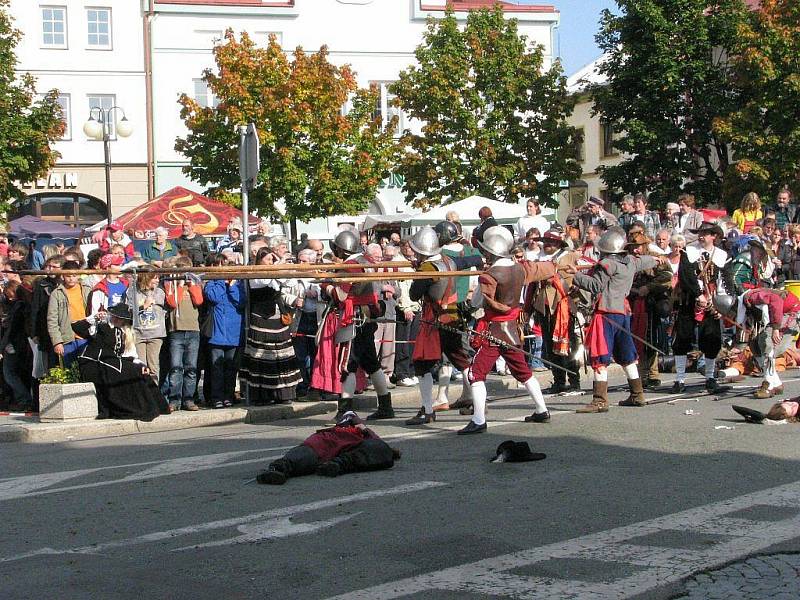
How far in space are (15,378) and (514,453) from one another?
7534 mm

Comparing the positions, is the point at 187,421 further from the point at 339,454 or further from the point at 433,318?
the point at 339,454

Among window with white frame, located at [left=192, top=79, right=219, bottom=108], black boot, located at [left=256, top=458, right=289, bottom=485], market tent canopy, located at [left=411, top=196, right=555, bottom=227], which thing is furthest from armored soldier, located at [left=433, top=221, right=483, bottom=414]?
window with white frame, located at [left=192, top=79, right=219, bottom=108]

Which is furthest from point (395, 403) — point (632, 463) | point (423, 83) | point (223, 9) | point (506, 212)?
point (223, 9)

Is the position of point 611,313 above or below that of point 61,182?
below

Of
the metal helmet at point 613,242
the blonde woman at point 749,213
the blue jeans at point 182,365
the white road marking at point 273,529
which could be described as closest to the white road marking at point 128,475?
the white road marking at point 273,529

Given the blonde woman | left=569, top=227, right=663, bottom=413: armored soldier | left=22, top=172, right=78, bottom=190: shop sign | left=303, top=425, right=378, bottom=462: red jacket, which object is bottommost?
left=303, top=425, right=378, bottom=462: red jacket

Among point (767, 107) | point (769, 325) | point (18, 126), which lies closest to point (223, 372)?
point (769, 325)

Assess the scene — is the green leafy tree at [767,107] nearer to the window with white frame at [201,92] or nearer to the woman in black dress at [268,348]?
the window with white frame at [201,92]

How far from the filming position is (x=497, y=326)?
11.4 meters

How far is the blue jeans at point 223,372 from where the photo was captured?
13.9m

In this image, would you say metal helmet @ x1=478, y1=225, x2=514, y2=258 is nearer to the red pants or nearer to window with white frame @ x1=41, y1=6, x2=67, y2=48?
the red pants

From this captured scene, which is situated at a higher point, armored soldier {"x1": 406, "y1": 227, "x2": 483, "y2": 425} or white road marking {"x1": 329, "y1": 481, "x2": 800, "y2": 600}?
armored soldier {"x1": 406, "y1": 227, "x2": 483, "y2": 425}

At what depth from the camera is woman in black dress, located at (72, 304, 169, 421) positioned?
12828 millimetres

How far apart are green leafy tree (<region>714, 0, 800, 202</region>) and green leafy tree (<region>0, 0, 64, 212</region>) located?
17.8 metres
